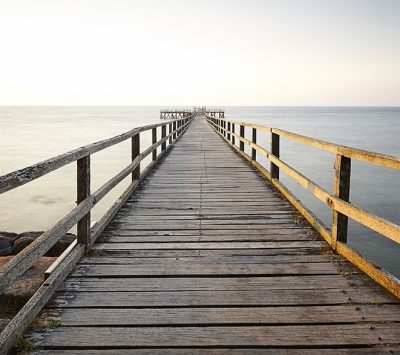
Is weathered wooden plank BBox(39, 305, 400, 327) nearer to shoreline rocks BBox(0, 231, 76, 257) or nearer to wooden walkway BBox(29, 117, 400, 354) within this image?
wooden walkway BBox(29, 117, 400, 354)

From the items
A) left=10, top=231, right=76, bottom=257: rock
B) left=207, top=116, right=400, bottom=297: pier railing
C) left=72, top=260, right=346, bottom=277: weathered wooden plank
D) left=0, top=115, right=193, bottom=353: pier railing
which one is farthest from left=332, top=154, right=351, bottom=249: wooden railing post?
left=10, top=231, right=76, bottom=257: rock

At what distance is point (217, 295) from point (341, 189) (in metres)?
1.68

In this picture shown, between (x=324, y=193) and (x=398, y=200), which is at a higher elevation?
(x=324, y=193)

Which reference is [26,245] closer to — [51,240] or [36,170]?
[51,240]

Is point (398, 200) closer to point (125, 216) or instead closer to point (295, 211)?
point (295, 211)

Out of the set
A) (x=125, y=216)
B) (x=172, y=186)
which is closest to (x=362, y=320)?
(x=125, y=216)

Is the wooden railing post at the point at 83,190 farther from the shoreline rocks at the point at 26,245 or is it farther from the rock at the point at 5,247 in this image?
the rock at the point at 5,247

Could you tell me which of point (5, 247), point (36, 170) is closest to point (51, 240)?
point (36, 170)

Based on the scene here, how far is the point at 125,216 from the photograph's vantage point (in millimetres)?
5445

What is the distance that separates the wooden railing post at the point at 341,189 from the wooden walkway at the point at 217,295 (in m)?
0.24

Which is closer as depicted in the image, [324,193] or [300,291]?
[300,291]

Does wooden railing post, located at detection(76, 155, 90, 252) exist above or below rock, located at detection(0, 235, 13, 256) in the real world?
above

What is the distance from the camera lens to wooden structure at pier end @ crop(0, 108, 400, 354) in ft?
8.16

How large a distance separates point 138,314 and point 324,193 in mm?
2453
